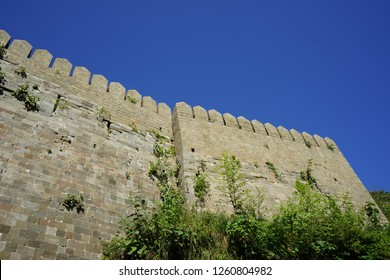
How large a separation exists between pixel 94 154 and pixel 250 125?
675cm

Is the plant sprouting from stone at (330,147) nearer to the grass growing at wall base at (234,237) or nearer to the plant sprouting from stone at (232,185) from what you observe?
the plant sprouting from stone at (232,185)

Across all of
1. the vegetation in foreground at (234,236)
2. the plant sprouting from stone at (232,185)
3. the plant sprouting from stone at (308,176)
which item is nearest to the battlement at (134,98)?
the plant sprouting from stone at (308,176)

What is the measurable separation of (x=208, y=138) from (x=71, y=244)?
19.3 ft

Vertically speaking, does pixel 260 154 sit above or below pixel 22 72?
below

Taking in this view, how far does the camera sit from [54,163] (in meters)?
6.67

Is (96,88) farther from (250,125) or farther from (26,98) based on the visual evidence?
(250,125)

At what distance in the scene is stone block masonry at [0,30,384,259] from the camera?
5.65 metres

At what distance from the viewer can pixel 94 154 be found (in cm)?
757

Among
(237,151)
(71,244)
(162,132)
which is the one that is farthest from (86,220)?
(237,151)

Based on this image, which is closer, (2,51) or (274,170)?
(2,51)

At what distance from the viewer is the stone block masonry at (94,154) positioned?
5.65 m

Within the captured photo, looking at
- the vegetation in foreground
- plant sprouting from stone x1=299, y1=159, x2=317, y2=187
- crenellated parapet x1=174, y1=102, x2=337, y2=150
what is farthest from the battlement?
the vegetation in foreground

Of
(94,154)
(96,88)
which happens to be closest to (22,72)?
(96,88)
